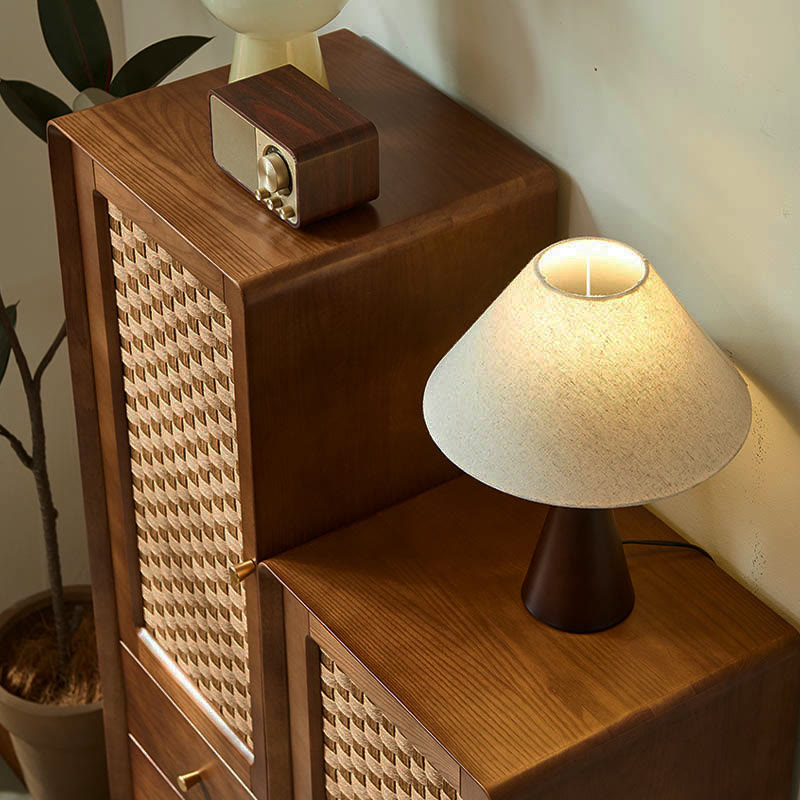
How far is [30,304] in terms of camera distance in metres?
2.39

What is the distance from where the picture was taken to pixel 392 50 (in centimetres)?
161

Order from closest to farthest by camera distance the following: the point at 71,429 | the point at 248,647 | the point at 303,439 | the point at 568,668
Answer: the point at 568,668
the point at 303,439
the point at 248,647
the point at 71,429

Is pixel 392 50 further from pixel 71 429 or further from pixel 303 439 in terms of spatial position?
pixel 71 429

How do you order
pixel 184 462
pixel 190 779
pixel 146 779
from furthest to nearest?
pixel 146 779 < pixel 190 779 < pixel 184 462

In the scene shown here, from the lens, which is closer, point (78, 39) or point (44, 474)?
point (78, 39)

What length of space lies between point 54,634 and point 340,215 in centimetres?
127

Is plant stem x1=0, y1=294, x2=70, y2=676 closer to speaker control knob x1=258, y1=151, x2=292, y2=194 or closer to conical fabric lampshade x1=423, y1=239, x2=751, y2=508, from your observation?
speaker control knob x1=258, y1=151, x2=292, y2=194

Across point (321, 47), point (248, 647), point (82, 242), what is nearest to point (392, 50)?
point (321, 47)

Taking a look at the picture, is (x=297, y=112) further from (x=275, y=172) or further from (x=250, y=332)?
(x=250, y=332)

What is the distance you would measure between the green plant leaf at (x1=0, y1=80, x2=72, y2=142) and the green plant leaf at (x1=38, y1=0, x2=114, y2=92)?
0.04 meters

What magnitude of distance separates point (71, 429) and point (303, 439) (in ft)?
4.29

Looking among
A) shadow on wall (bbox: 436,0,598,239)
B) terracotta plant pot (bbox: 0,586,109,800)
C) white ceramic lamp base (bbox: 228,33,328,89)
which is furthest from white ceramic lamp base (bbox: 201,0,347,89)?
terracotta plant pot (bbox: 0,586,109,800)

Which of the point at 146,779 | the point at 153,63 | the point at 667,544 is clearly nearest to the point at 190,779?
the point at 146,779

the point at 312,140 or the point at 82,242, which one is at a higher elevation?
the point at 312,140
